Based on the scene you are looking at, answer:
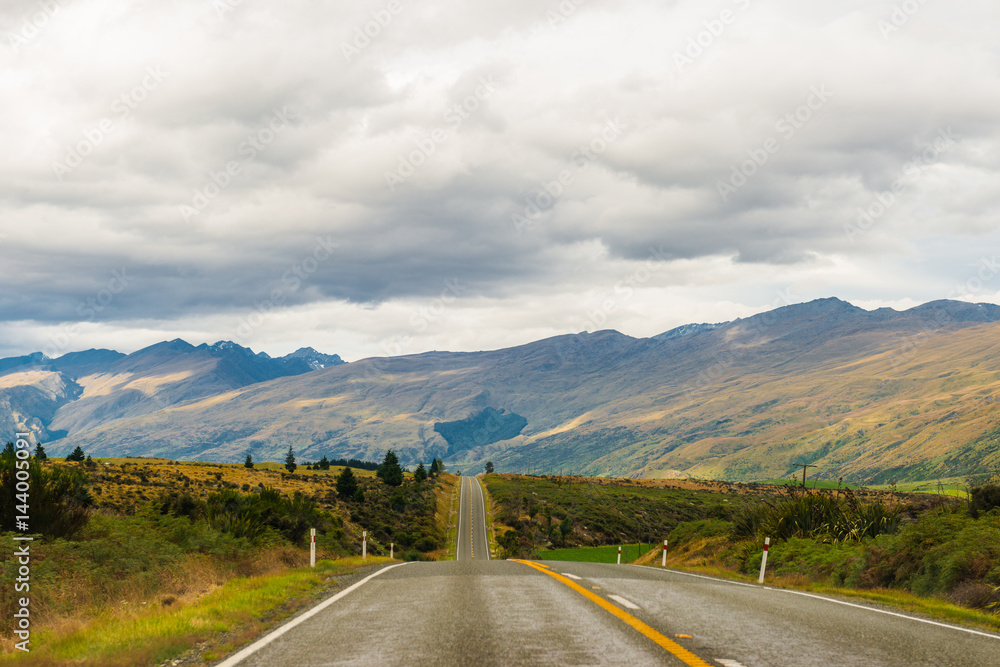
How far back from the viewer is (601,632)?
28.1 ft

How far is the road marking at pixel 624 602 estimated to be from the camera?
35.5ft

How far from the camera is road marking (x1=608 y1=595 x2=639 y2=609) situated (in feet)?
35.5

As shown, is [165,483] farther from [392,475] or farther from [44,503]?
[392,475]

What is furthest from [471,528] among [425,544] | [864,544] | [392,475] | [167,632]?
[167,632]

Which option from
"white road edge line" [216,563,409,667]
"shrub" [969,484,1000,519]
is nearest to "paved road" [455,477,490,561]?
"shrub" [969,484,1000,519]

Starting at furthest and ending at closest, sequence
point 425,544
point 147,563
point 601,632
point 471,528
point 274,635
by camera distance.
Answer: point 471,528, point 425,544, point 147,563, point 274,635, point 601,632

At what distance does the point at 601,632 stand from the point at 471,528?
3596 inches

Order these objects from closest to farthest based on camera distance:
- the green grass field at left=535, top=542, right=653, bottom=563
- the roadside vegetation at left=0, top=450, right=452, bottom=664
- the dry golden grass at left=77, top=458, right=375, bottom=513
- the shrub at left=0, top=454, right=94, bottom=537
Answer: the roadside vegetation at left=0, top=450, right=452, bottom=664
the shrub at left=0, top=454, right=94, bottom=537
the dry golden grass at left=77, top=458, right=375, bottom=513
the green grass field at left=535, top=542, right=653, bottom=563

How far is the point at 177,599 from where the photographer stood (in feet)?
43.9

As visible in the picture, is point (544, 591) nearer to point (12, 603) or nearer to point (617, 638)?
point (617, 638)

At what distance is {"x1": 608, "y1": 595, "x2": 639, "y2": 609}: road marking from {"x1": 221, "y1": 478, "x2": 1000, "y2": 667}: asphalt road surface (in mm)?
19

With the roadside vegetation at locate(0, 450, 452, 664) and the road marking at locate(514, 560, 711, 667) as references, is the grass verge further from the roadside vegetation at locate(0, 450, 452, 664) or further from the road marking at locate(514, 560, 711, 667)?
the road marking at locate(514, 560, 711, 667)

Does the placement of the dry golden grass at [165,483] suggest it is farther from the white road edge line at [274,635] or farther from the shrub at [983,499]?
the shrub at [983,499]

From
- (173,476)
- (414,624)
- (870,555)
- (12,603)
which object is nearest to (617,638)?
(414,624)
